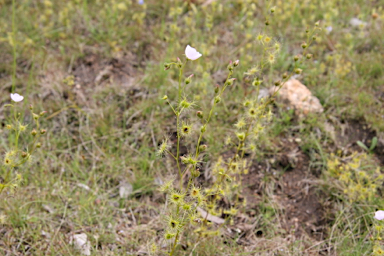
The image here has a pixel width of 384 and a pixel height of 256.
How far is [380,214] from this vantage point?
1.75 m

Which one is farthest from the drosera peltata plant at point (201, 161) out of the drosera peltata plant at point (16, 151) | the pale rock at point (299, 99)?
the drosera peltata plant at point (16, 151)

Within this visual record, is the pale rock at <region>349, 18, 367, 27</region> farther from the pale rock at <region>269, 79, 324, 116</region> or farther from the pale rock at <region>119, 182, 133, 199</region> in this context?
the pale rock at <region>119, 182, 133, 199</region>

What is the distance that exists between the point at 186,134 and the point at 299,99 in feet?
5.04

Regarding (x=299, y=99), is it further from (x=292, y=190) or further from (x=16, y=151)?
(x=16, y=151)

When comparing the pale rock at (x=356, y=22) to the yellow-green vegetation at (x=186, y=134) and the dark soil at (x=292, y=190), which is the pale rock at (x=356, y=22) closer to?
the yellow-green vegetation at (x=186, y=134)

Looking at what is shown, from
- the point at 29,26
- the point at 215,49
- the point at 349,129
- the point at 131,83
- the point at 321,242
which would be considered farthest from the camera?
the point at 29,26

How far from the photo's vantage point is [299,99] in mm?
2805

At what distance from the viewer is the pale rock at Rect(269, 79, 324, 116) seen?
2.78m

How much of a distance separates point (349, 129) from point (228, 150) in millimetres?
965

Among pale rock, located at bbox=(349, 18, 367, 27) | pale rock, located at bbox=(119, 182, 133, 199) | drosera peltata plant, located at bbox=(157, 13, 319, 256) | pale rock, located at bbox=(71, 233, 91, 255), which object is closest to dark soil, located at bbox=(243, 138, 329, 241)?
drosera peltata plant, located at bbox=(157, 13, 319, 256)

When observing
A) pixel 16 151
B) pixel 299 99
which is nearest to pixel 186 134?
pixel 16 151

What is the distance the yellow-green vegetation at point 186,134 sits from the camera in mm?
2084

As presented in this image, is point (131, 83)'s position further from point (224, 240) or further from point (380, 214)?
point (380, 214)

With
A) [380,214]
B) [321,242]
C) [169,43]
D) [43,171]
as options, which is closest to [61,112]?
[43,171]
